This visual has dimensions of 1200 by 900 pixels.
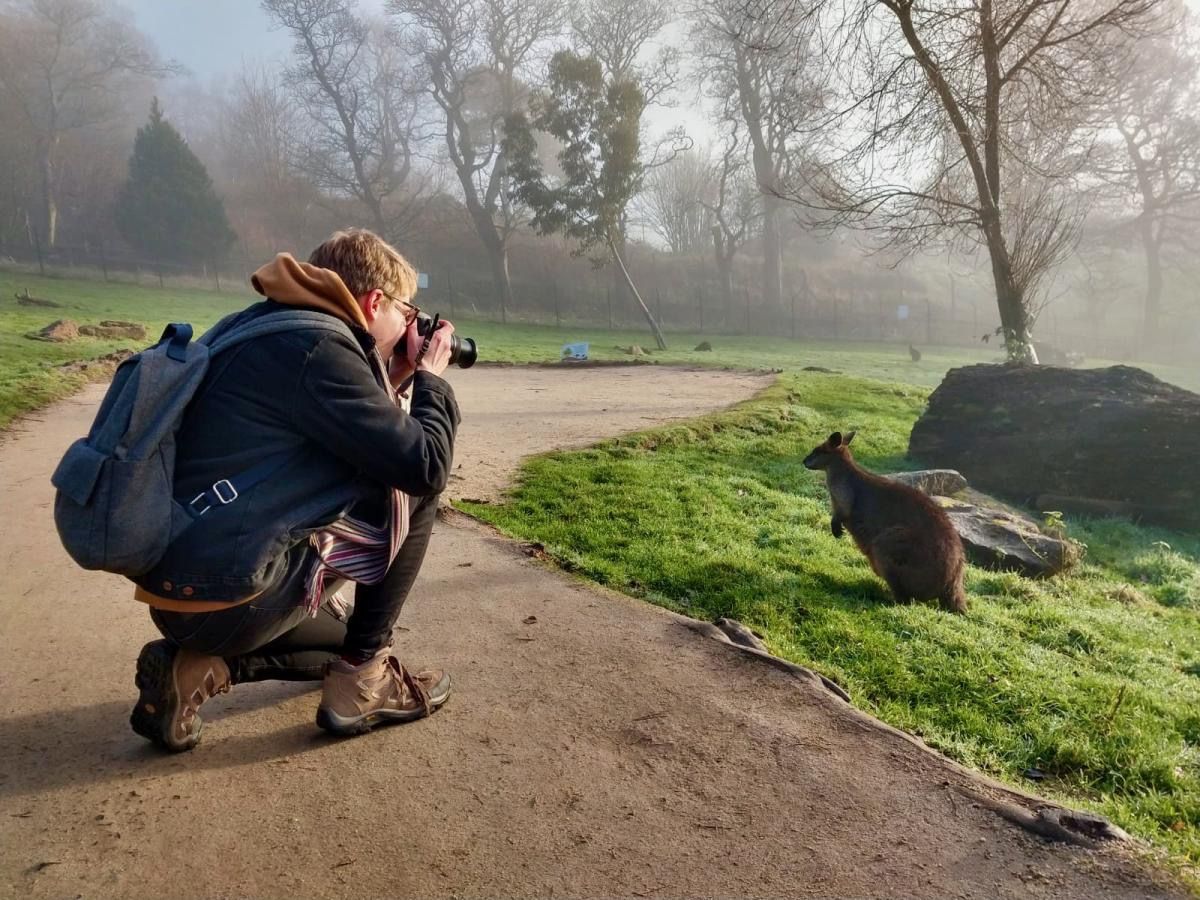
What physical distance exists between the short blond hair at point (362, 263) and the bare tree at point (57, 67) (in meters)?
44.7

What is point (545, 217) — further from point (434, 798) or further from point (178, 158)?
point (434, 798)

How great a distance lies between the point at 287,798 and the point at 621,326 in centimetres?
3816

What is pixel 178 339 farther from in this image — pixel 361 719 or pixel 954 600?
pixel 954 600

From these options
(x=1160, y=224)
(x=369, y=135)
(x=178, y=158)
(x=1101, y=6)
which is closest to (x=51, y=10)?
(x=178, y=158)

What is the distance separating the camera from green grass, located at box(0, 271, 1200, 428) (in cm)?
1066

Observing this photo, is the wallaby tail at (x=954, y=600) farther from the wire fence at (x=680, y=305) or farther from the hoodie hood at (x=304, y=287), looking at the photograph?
the wire fence at (x=680, y=305)

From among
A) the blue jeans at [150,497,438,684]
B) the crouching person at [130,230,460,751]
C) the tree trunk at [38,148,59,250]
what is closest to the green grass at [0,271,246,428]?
the blue jeans at [150,497,438,684]

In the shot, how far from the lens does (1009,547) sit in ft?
20.6

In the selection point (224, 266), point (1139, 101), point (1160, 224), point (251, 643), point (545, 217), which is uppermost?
point (1139, 101)

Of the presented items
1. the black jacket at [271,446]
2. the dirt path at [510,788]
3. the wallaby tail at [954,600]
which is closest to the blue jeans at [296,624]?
the black jacket at [271,446]

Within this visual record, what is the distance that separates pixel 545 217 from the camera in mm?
30406

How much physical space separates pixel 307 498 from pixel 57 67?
52393 millimetres

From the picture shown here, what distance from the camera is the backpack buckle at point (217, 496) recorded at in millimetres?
2199

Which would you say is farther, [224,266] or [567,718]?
[224,266]
